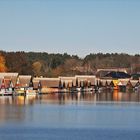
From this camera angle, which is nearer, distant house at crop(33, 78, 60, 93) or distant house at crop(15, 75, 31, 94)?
distant house at crop(15, 75, 31, 94)

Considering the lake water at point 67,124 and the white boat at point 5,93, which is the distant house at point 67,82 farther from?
the lake water at point 67,124

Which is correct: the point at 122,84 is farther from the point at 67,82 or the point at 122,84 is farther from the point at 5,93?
the point at 5,93

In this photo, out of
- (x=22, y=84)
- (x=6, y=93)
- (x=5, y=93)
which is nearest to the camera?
(x=5, y=93)

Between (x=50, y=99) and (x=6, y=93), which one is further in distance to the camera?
(x=6, y=93)

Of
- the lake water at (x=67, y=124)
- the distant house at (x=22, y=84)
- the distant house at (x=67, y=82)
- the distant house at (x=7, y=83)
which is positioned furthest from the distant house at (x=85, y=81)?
the lake water at (x=67, y=124)

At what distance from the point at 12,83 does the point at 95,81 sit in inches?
1617

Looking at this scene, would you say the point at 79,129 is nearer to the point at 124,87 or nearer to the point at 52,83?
the point at 52,83

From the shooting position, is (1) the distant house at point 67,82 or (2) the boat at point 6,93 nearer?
(2) the boat at point 6,93

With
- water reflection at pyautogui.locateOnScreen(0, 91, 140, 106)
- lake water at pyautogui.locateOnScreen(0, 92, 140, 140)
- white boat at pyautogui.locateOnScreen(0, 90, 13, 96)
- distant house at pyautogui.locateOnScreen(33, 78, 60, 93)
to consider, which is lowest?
lake water at pyautogui.locateOnScreen(0, 92, 140, 140)

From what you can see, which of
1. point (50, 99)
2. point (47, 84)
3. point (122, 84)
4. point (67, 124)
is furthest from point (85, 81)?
point (67, 124)

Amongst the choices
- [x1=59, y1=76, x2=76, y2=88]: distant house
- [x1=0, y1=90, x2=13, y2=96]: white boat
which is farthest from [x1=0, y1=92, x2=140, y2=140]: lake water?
[x1=59, y1=76, x2=76, y2=88]: distant house

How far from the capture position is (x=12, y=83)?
8212 centimetres

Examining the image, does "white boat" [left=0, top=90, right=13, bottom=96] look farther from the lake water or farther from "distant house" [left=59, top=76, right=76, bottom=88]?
the lake water

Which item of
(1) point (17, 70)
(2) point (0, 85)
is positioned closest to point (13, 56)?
(1) point (17, 70)
